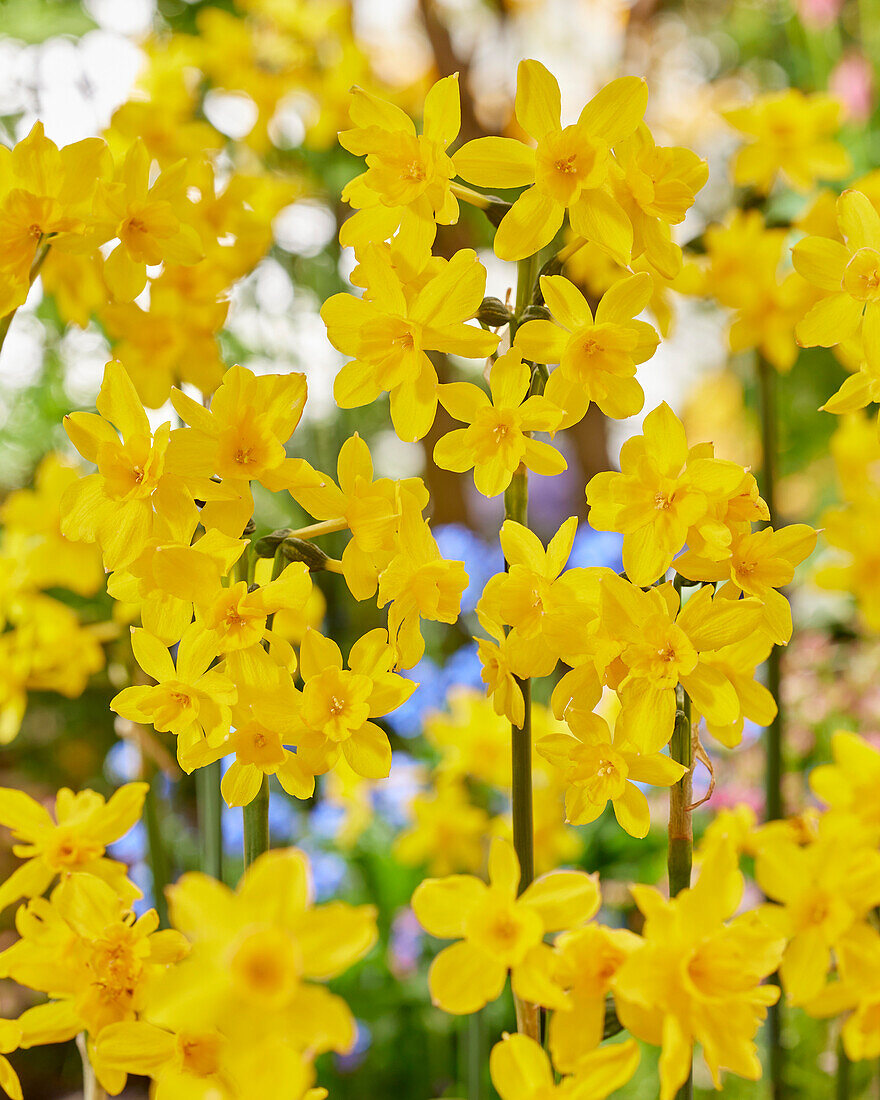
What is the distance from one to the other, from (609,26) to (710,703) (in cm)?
385

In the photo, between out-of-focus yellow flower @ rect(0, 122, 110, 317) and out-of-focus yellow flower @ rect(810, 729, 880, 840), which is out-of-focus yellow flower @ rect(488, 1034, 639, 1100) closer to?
out-of-focus yellow flower @ rect(810, 729, 880, 840)

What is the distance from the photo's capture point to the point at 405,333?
43 cm

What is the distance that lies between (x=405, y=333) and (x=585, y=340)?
0.26 ft

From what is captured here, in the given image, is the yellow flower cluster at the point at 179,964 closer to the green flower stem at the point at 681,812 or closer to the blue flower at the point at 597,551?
the green flower stem at the point at 681,812

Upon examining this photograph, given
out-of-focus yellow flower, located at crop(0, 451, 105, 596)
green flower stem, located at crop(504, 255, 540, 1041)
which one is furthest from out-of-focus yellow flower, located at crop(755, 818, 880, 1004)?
out-of-focus yellow flower, located at crop(0, 451, 105, 596)

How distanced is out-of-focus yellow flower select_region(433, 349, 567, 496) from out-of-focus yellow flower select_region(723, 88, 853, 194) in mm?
604

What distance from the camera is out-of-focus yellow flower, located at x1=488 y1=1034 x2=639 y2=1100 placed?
0.33 m

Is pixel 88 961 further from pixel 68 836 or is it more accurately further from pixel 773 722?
pixel 773 722

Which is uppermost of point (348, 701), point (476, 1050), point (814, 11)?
point (814, 11)

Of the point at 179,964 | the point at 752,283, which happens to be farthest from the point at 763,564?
A: the point at 752,283

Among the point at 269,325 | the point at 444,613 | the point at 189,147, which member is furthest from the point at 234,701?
the point at 269,325

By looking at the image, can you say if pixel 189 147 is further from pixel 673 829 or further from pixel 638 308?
pixel 673 829

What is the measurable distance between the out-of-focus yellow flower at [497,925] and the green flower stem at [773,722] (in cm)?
50

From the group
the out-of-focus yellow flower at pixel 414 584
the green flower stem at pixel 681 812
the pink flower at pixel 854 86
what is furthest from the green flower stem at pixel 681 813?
the pink flower at pixel 854 86
